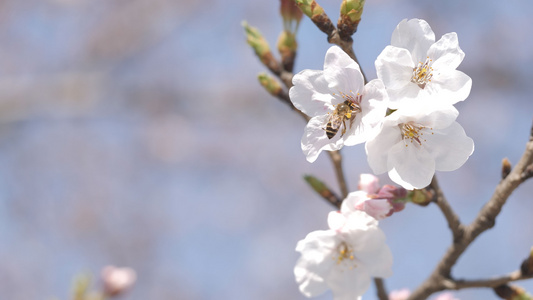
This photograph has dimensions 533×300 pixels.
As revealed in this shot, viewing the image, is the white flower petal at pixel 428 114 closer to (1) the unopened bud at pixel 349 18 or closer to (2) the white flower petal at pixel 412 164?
(2) the white flower petal at pixel 412 164

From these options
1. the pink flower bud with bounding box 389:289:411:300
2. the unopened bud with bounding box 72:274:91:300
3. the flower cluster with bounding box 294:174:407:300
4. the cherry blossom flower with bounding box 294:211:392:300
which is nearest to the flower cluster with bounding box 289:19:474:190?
the flower cluster with bounding box 294:174:407:300

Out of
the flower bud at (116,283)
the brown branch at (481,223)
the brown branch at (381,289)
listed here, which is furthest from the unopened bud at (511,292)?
the flower bud at (116,283)

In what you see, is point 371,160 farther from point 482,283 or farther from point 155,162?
point 155,162

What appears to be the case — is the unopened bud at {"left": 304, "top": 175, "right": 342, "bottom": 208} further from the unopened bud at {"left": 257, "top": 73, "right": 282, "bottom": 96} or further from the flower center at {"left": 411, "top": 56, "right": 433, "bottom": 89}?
the flower center at {"left": 411, "top": 56, "right": 433, "bottom": 89}

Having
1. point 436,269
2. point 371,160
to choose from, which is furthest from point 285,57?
point 436,269

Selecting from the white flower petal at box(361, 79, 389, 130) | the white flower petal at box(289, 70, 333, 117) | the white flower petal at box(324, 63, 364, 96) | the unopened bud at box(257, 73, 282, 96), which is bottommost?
the white flower petal at box(361, 79, 389, 130)

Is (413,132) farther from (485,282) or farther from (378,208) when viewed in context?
(485,282)
